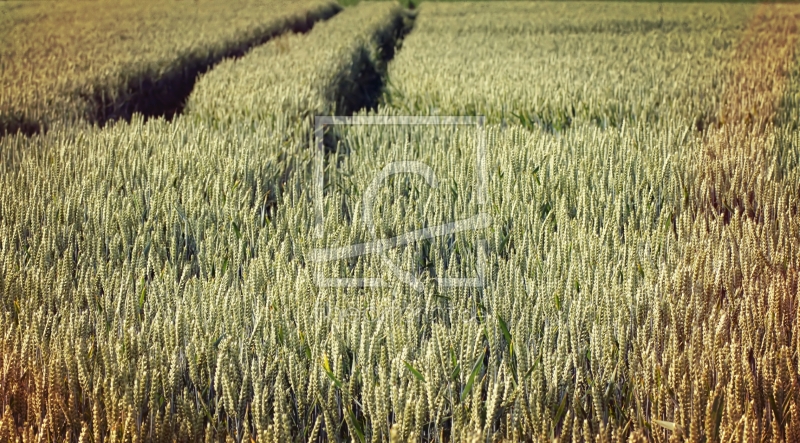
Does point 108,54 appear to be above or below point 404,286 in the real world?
above

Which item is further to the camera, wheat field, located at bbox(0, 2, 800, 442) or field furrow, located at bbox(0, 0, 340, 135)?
field furrow, located at bbox(0, 0, 340, 135)

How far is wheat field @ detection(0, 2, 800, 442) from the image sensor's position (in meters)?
1.52

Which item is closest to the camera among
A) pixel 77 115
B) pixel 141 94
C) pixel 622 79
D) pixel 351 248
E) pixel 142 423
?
pixel 142 423

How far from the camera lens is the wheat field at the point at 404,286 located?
1.52 meters

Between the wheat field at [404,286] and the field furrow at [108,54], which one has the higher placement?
the field furrow at [108,54]

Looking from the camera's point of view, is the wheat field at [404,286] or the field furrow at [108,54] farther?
the field furrow at [108,54]

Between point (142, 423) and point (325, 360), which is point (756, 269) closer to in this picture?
point (325, 360)

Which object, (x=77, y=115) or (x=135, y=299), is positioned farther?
(x=77, y=115)

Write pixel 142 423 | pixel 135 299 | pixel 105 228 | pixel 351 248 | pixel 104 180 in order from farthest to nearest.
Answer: pixel 104 180
pixel 105 228
pixel 351 248
pixel 135 299
pixel 142 423

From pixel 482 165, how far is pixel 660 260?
1.33 meters

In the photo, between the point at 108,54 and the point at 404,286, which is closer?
the point at 404,286

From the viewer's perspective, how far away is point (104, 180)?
10.6 feet

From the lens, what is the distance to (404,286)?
2.06 m

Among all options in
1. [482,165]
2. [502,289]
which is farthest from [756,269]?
[482,165]
